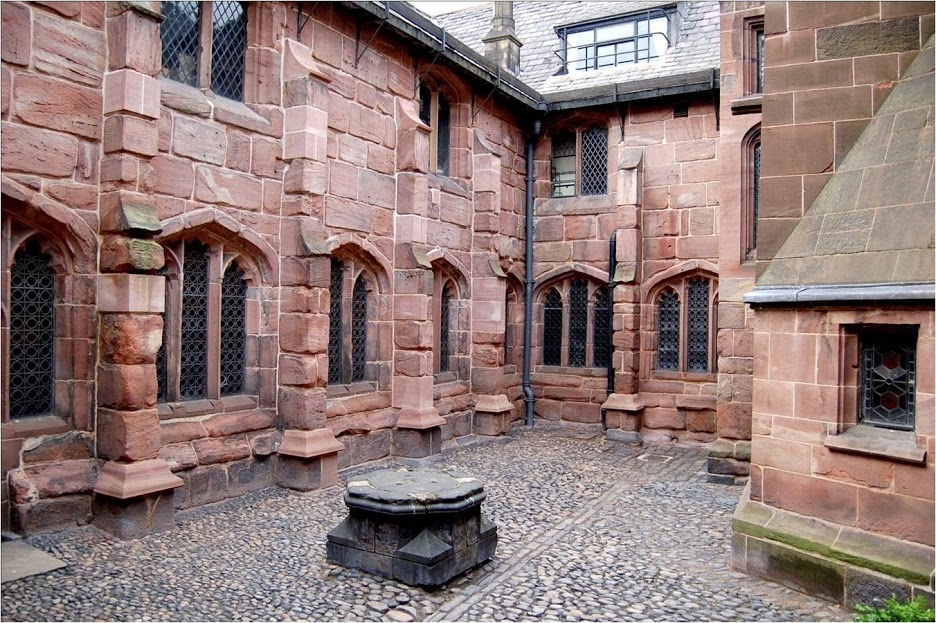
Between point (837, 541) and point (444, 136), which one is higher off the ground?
point (444, 136)

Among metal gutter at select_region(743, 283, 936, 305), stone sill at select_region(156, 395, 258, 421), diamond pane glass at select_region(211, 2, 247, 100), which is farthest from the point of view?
diamond pane glass at select_region(211, 2, 247, 100)

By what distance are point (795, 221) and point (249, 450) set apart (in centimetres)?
597

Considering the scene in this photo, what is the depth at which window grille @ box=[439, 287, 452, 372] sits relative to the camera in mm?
12227

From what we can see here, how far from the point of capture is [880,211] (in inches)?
210

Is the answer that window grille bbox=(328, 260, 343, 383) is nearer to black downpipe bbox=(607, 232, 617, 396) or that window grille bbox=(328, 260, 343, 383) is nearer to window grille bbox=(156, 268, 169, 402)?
window grille bbox=(156, 268, 169, 402)

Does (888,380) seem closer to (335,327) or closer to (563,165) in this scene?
(335,327)

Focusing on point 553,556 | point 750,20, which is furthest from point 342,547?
point 750,20

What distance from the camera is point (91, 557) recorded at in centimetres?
596

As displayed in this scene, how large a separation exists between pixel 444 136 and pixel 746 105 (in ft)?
16.2

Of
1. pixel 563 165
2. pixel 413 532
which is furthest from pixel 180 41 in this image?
pixel 563 165

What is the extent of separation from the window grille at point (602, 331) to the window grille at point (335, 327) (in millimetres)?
5572

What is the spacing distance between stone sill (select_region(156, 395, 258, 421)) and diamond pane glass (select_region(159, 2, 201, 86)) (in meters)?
3.40

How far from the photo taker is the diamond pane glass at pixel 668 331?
12922 mm

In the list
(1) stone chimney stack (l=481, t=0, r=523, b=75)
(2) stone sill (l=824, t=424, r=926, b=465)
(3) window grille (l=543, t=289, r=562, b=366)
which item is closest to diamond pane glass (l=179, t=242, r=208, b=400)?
(2) stone sill (l=824, t=424, r=926, b=465)
